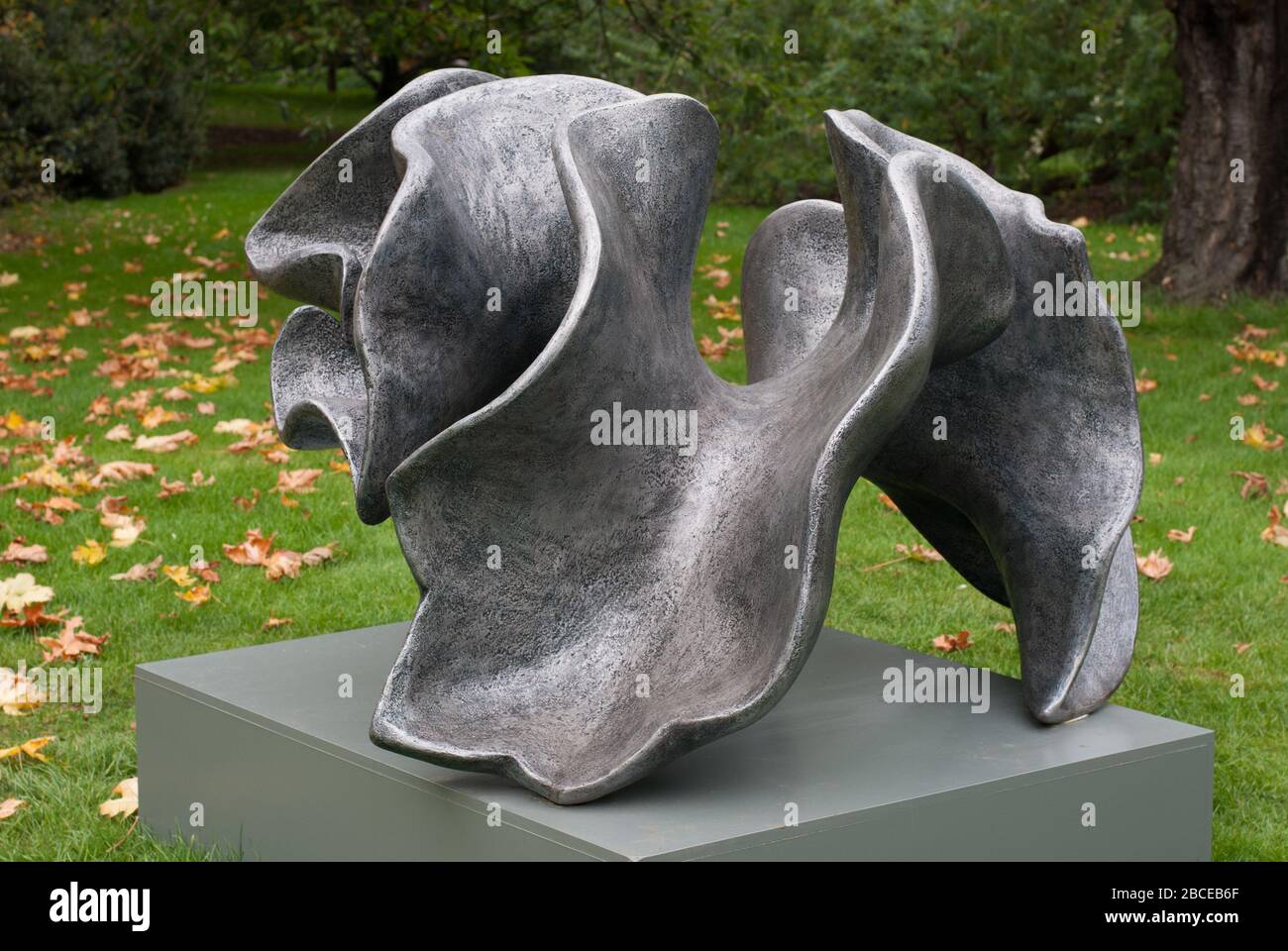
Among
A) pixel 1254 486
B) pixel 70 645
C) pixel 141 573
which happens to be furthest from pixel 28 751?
pixel 1254 486

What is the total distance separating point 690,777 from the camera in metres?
3.42

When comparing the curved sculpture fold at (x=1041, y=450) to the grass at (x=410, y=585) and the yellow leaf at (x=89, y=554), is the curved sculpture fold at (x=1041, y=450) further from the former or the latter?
the yellow leaf at (x=89, y=554)

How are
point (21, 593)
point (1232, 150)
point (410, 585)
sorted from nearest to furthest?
point (21, 593), point (410, 585), point (1232, 150)

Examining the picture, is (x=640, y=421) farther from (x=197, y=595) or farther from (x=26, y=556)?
(x=26, y=556)

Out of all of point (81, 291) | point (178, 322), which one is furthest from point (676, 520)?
point (81, 291)

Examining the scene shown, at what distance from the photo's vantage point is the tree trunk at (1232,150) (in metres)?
10.3

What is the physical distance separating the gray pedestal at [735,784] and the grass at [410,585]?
31 centimetres

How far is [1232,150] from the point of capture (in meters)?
10.5

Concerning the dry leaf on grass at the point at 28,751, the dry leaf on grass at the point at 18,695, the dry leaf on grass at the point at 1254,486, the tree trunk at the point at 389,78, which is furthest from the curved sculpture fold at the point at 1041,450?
the tree trunk at the point at 389,78

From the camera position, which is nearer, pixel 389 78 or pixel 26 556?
pixel 26 556

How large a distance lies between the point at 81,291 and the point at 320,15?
2655 mm

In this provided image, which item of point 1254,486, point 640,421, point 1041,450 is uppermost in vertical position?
point 640,421

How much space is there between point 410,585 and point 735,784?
292 cm
